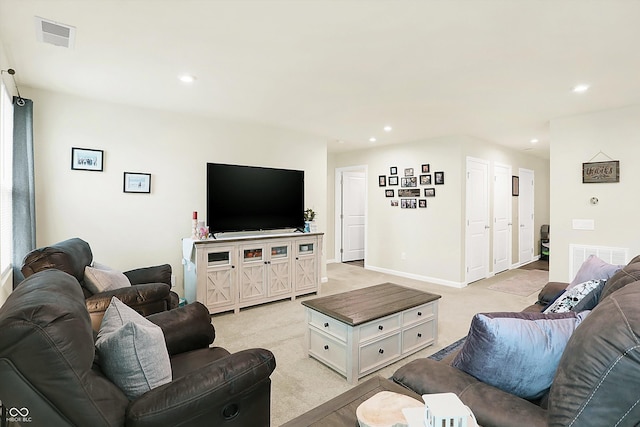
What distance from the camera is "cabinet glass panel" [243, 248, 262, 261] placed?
160 inches

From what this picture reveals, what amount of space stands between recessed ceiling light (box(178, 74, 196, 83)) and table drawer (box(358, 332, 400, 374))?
2.79 meters

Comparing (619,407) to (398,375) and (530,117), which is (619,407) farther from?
(530,117)

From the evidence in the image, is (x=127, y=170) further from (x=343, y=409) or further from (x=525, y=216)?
(x=525, y=216)

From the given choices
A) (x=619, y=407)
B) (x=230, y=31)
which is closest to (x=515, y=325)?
(x=619, y=407)

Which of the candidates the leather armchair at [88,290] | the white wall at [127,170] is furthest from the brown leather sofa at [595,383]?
the white wall at [127,170]

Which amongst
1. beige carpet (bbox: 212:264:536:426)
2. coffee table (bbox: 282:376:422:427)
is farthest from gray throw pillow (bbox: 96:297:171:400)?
beige carpet (bbox: 212:264:536:426)

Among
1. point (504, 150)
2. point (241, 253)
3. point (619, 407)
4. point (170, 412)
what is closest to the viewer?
point (619, 407)

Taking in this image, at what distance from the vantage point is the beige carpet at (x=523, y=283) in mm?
5020

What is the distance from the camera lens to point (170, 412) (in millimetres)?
1166

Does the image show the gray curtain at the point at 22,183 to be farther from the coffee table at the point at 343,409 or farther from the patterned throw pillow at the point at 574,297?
the patterned throw pillow at the point at 574,297

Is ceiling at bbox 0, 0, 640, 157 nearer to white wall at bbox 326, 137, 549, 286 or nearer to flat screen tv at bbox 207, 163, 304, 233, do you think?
flat screen tv at bbox 207, 163, 304, 233

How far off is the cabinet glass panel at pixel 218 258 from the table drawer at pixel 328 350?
62.8 inches

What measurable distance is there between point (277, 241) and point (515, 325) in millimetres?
3358

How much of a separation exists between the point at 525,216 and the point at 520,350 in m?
7.24
